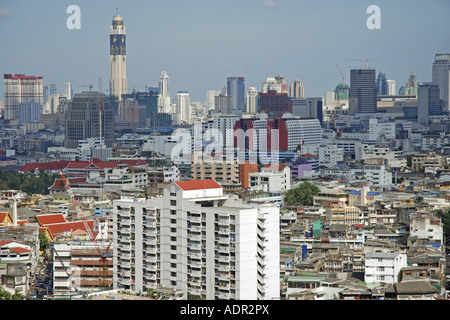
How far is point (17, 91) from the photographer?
32.4m

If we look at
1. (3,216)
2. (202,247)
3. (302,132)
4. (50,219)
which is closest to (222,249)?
(202,247)

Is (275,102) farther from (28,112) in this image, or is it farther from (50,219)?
(50,219)

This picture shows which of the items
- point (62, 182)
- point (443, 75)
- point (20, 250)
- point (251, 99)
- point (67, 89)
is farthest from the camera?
point (67, 89)

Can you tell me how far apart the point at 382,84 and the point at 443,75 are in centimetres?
838

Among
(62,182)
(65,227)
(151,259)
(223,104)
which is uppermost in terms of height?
(223,104)

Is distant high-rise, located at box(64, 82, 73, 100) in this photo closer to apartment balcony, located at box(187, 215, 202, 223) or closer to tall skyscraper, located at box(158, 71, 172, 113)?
tall skyscraper, located at box(158, 71, 172, 113)

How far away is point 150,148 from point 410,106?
16.3m

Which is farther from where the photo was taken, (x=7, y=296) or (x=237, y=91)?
(x=237, y=91)

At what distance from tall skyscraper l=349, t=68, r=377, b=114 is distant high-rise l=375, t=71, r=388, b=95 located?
3.14 metres

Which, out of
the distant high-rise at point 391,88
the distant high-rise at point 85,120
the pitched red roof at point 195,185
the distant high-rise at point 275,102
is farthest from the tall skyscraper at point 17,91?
the pitched red roof at point 195,185

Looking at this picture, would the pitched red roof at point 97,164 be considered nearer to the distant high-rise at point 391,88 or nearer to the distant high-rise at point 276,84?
the distant high-rise at point 276,84

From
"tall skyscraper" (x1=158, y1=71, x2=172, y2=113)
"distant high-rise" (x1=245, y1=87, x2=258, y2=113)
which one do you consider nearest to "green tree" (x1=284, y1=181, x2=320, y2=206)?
"distant high-rise" (x1=245, y1=87, x2=258, y2=113)
